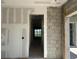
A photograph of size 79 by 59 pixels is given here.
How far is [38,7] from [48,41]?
1.98m

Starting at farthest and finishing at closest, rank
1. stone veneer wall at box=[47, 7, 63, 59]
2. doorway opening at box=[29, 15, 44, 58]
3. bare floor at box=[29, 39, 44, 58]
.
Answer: doorway opening at box=[29, 15, 44, 58], bare floor at box=[29, 39, 44, 58], stone veneer wall at box=[47, 7, 63, 59]

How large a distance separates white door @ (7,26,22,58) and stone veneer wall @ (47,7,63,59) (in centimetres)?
160

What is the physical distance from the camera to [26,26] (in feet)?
25.2

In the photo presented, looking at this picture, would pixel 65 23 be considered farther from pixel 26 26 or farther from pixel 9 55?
pixel 9 55

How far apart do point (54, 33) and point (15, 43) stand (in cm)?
224

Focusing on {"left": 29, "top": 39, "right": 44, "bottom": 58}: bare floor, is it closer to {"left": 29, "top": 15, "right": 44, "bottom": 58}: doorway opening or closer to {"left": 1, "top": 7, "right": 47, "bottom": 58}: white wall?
{"left": 29, "top": 15, "right": 44, "bottom": 58}: doorway opening

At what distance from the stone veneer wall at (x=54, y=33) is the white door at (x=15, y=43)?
1602 millimetres

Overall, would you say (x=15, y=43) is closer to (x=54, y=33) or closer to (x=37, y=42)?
(x=54, y=33)

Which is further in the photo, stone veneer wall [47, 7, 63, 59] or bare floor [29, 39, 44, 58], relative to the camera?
bare floor [29, 39, 44, 58]

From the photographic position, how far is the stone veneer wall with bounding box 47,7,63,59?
7496 millimetres

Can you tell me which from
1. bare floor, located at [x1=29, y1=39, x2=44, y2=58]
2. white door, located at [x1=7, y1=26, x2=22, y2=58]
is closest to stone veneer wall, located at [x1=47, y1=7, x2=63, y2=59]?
bare floor, located at [x1=29, y1=39, x2=44, y2=58]

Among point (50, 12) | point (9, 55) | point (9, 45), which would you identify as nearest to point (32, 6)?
point (50, 12)

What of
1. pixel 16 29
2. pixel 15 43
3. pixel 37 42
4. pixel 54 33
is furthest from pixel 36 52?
pixel 37 42

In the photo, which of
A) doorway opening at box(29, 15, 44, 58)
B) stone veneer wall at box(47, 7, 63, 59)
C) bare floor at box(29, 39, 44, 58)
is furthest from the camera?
doorway opening at box(29, 15, 44, 58)
